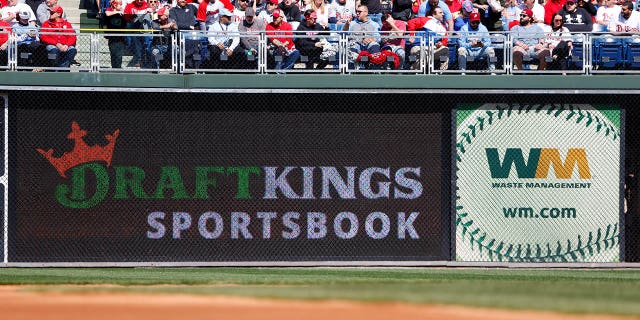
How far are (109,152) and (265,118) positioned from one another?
2.75 meters

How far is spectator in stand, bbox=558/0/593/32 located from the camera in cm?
2177

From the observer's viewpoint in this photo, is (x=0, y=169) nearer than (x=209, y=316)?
No

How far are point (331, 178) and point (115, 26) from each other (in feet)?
15.1

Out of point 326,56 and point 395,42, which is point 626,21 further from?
point 326,56

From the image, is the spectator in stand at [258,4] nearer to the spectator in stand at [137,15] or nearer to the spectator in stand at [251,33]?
the spectator in stand at [251,33]

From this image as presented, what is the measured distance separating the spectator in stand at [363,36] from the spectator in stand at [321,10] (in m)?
0.72

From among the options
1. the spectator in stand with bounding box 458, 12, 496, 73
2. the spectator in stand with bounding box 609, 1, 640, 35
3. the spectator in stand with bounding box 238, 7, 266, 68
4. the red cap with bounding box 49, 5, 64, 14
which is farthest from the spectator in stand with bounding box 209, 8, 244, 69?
the spectator in stand with bounding box 609, 1, 640, 35

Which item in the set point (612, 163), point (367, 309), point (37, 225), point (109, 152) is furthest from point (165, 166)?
point (367, 309)

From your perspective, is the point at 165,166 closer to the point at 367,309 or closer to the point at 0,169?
the point at 0,169

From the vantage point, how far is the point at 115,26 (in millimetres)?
21359

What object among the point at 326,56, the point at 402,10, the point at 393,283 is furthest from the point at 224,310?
the point at 402,10

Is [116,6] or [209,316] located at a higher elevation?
[116,6]

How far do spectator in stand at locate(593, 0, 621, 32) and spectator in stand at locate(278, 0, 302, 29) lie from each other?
17.5 ft

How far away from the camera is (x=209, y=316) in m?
12.2
